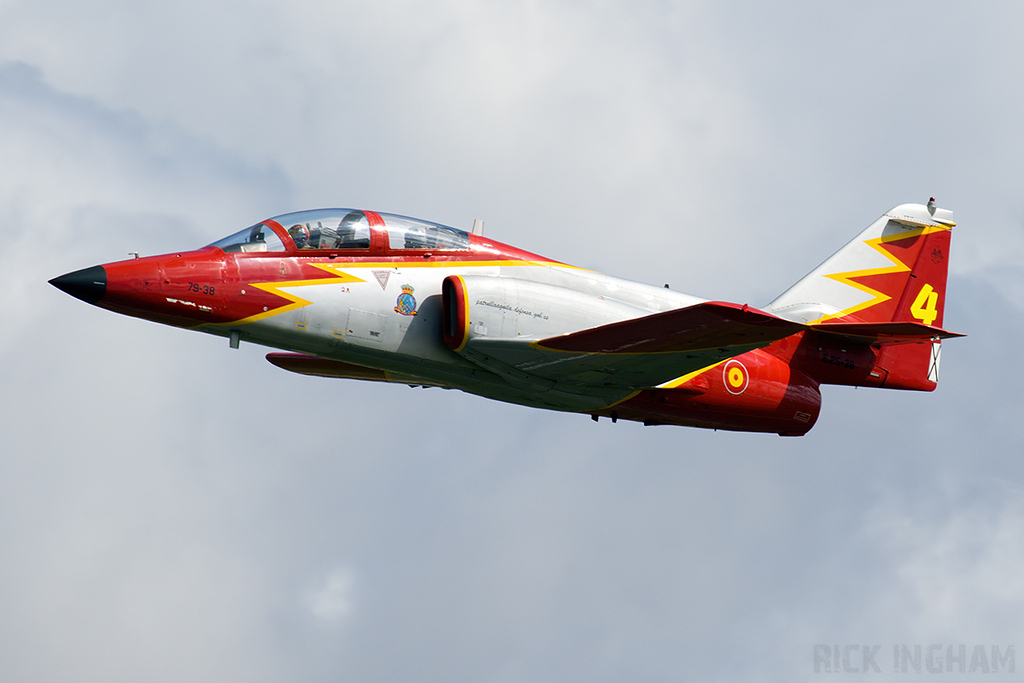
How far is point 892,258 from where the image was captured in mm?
22688

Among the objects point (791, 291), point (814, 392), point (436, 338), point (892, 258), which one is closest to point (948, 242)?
point (892, 258)

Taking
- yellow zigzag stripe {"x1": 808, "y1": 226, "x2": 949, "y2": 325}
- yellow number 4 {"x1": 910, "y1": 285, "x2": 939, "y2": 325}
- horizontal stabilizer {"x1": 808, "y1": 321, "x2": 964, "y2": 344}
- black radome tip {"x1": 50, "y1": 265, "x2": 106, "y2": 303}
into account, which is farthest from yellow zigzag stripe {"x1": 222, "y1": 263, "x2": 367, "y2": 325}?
yellow number 4 {"x1": 910, "y1": 285, "x2": 939, "y2": 325}

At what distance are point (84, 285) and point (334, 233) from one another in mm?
3776

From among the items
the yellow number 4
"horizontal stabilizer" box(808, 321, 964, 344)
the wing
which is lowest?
the wing

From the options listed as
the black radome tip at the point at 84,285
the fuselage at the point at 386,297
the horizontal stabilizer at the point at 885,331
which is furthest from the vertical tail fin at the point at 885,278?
the black radome tip at the point at 84,285

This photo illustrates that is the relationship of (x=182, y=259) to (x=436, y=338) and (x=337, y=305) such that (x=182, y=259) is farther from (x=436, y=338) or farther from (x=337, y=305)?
(x=436, y=338)

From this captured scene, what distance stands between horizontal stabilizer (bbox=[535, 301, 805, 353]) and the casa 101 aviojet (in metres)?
0.03

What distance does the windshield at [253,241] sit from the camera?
56.4 feet

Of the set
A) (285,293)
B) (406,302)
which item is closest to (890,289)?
(406,302)

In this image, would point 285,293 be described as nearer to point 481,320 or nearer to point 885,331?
point 481,320

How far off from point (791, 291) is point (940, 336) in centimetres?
633

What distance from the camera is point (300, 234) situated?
1745 cm

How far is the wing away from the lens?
1587 cm

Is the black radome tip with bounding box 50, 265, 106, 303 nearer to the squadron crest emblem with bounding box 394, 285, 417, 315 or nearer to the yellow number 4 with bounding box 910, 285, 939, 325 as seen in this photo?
the squadron crest emblem with bounding box 394, 285, 417, 315
